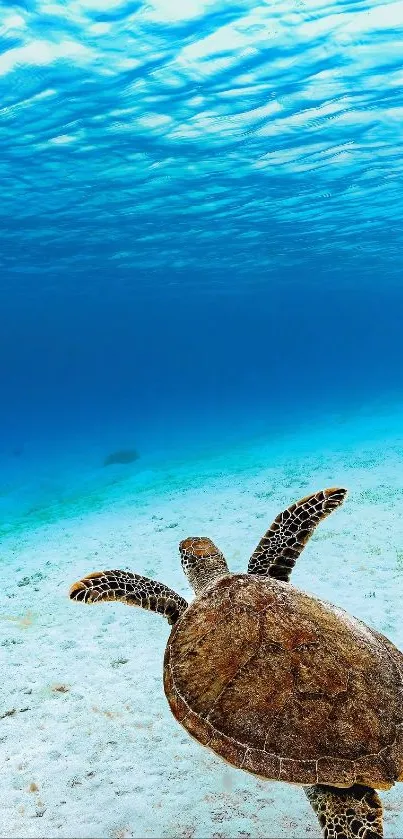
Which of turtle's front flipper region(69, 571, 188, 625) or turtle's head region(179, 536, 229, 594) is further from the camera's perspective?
turtle's head region(179, 536, 229, 594)

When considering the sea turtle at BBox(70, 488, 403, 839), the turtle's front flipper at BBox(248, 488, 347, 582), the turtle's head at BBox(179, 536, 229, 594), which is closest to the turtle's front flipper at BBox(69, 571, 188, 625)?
the turtle's head at BBox(179, 536, 229, 594)

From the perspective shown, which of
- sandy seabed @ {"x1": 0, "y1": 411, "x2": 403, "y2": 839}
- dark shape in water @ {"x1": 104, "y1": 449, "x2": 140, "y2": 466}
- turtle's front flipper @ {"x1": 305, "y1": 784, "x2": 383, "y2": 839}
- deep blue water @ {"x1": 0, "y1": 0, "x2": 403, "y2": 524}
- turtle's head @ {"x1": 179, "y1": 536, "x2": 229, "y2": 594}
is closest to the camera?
turtle's front flipper @ {"x1": 305, "y1": 784, "x2": 383, "y2": 839}

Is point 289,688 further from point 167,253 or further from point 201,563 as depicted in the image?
point 167,253

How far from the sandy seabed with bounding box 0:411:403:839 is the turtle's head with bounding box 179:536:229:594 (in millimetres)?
1342

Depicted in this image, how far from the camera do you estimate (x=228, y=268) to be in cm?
4116

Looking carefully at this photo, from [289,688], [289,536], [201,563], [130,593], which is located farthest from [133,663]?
[289,688]

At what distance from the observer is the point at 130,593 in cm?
446

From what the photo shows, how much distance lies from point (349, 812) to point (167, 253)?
106 ft

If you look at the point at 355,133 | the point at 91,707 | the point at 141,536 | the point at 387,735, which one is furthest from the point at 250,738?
the point at 355,133

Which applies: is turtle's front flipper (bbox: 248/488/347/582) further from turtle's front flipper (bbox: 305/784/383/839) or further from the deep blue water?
the deep blue water

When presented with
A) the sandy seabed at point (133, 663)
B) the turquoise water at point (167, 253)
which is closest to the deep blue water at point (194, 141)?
the turquoise water at point (167, 253)

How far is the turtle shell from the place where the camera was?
2814 millimetres

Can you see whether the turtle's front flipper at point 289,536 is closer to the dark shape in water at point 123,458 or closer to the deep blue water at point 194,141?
the deep blue water at point 194,141

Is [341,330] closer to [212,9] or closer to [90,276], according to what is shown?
[90,276]
